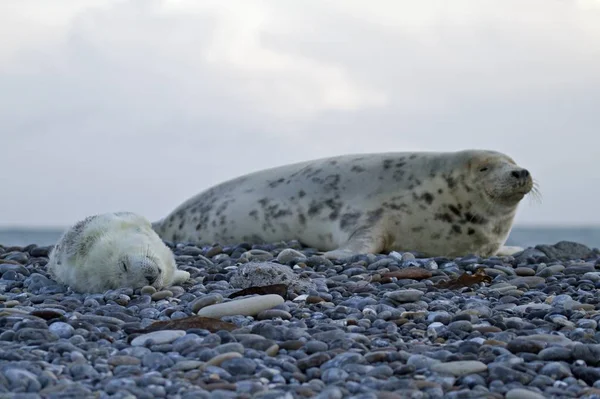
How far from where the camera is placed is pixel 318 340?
366cm

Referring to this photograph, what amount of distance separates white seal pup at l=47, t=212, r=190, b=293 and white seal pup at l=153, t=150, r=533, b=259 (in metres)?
2.35

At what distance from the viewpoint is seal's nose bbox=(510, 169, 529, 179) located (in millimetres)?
7578

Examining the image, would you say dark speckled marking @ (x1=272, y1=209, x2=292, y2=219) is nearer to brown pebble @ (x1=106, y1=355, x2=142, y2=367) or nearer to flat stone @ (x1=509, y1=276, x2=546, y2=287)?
flat stone @ (x1=509, y1=276, x2=546, y2=287)

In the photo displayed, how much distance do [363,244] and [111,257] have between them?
8.53ft

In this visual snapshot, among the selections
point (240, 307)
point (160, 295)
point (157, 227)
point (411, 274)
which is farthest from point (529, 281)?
point (157, 227)

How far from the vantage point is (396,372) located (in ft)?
10.8

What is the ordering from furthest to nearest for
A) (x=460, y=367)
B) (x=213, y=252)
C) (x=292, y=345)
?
(x=213, y=252), (x=292, y=345), (x=460, y=367)

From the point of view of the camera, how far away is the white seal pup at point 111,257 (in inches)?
196

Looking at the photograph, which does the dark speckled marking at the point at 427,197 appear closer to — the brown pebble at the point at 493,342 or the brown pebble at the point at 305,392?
the brown pebble at the point at 493,342

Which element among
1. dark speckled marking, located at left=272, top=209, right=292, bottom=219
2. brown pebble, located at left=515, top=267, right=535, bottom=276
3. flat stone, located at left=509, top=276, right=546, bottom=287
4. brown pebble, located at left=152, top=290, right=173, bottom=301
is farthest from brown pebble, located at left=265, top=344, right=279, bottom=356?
dark speckled marking, located at left=272, top=209, right=292, bottom=219

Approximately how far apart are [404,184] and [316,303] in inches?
137

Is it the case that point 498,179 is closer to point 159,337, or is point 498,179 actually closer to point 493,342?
point 493,342

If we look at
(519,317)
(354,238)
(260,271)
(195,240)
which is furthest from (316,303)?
(195,240)

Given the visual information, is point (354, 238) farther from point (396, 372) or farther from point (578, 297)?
point (396, 372)
